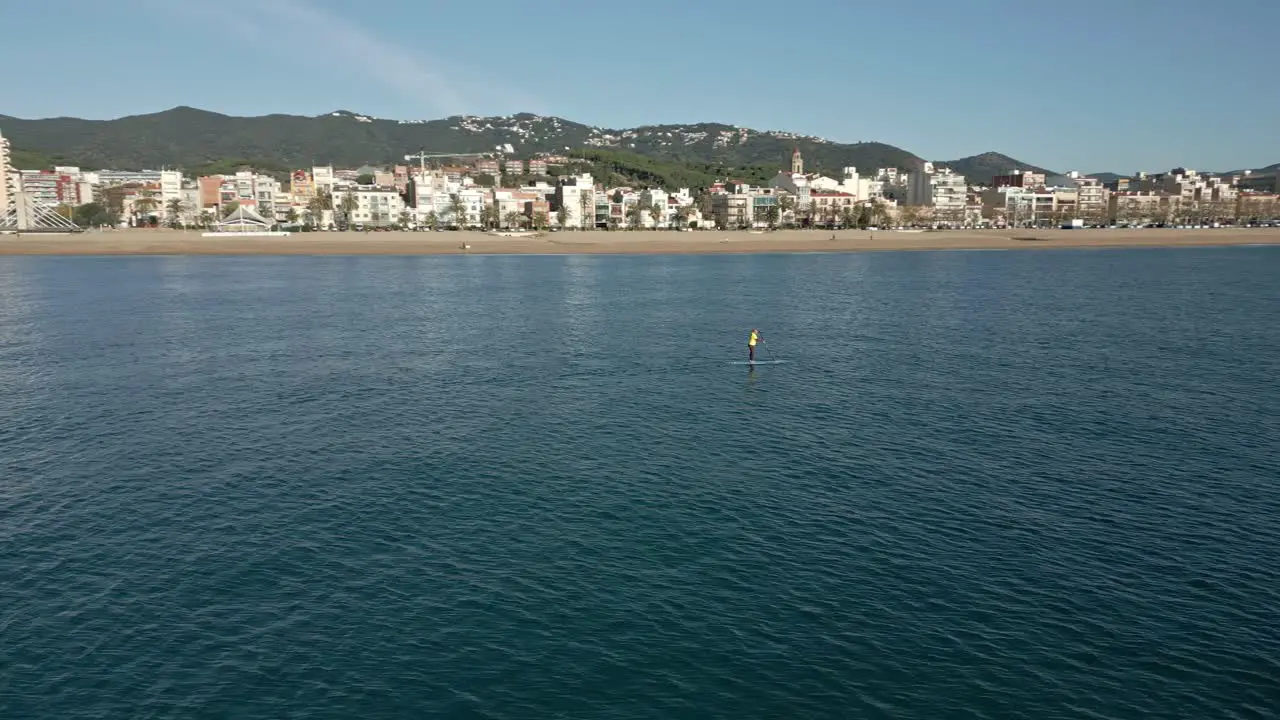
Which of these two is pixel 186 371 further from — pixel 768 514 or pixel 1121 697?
pixel 1121 697

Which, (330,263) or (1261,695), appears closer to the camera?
(1261,695)

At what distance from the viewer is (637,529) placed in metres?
30.3

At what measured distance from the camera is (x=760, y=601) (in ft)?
82.2

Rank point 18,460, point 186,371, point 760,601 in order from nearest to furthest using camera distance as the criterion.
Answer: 1. point 760,601
2. point 18,460
3. point 186,371

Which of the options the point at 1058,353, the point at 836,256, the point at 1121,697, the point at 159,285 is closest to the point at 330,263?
the point at 159,285

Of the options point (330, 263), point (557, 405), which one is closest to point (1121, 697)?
point (557, 405)

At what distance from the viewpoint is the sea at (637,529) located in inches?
827

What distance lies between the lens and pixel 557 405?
4869 centimetres

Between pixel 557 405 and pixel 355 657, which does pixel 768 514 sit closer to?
pixel 355 657

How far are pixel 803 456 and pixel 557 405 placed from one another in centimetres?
1565

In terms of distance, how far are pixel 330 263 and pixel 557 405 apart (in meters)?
123

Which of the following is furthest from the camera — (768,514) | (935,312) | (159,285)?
(159,285)

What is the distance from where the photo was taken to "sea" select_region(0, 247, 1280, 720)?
21.0 m

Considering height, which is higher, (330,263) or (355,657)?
(330,263)
